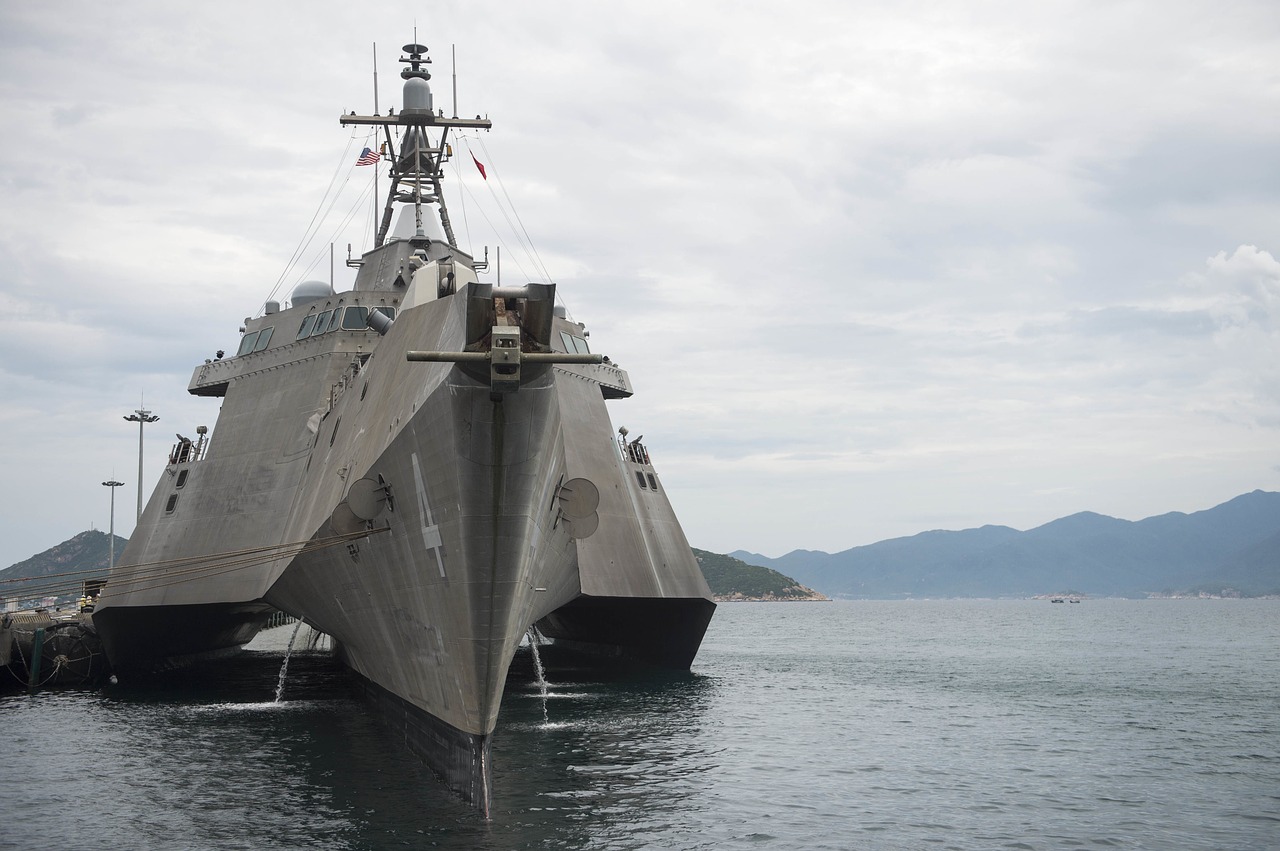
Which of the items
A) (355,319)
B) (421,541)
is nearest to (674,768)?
(421,541)

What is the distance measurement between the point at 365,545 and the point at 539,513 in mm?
3678

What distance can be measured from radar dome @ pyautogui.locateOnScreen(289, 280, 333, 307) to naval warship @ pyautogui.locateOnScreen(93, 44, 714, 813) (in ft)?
0.27

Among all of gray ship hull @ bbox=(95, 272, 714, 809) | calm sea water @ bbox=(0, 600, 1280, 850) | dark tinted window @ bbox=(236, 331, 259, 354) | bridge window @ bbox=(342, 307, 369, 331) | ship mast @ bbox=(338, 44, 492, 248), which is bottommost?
calm sea water @ bbox=(0, 600, 1280, 850)

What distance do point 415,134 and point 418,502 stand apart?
76.6 feet

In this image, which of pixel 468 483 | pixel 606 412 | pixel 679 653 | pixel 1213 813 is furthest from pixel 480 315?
pixel 679 653

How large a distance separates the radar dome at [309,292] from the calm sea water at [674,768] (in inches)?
434

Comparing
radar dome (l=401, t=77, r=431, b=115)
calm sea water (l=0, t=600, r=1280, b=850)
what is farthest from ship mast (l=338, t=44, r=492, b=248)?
calm sea water (l=0, t=600, r=1280, b=850)

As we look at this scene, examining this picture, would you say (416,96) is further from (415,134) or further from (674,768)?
(674,768)

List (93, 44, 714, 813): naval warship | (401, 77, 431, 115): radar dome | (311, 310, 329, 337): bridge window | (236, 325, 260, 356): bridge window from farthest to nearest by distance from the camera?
(401, 77, 431, 115): radar dome → (236, 325, 260, 356): bridge window → (311, 310, 329, 337): bridge window → (93, 44, 714, 813): naval warship

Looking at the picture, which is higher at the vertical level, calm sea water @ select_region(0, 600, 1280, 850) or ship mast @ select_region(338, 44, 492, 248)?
ship mast @ select_region(338, 44, 492, 248)

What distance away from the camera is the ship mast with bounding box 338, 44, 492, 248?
35.2 meters

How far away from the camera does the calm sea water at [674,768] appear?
14.3 meters

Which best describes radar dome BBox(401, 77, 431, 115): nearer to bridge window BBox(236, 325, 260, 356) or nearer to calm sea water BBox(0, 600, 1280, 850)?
bridge window BBox(236, 325, 260, 356)

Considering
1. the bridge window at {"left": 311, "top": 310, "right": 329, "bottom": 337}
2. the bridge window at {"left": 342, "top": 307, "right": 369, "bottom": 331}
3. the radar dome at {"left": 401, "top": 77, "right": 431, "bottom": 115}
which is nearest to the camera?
the bridge window at {"left": 342, "top": 307, "right": 369, "bottom": 331}
